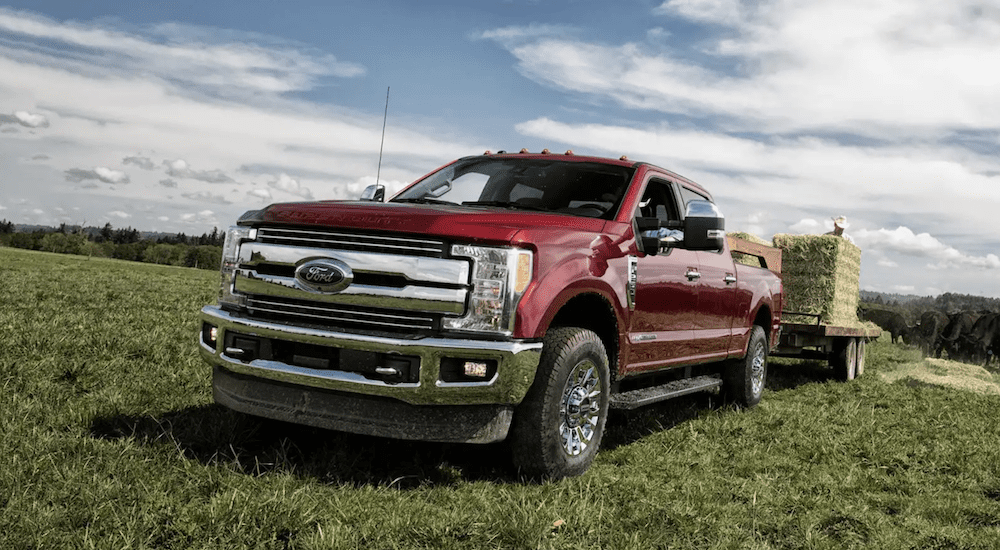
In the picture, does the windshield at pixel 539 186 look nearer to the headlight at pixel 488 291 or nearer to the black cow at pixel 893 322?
the headlight at pixel 488 291

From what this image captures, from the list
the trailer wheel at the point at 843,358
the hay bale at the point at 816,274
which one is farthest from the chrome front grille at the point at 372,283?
the trailer wheel at the point at 843,358

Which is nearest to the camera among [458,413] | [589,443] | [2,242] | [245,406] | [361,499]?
[361,499]

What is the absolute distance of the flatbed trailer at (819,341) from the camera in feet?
35.6

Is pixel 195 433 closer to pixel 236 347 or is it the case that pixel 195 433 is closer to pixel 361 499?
pixel 236 347

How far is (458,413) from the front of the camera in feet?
14.3

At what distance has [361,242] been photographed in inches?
172

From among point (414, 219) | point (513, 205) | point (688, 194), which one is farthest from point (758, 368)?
point (414, 219)

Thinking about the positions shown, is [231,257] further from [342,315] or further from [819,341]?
[819,341]

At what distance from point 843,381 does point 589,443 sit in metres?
8.02

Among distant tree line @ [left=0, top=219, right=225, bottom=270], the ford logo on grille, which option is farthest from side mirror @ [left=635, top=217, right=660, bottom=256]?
distant tree line @ [left=0, top=219, right=225, bottom=270]

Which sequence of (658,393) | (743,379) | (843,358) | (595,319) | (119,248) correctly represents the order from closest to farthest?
1. (595,319)
2. (658,393)
3. (743,379)
4. (843,358)
5. (119,248)

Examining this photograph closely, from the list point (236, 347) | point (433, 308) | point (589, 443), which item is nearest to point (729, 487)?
point (589, 443)

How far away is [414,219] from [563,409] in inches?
54.3

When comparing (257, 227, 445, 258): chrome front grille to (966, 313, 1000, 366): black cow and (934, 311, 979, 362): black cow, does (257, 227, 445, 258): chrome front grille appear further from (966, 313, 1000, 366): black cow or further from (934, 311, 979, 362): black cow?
(934, 311, 979, 362): black cow
